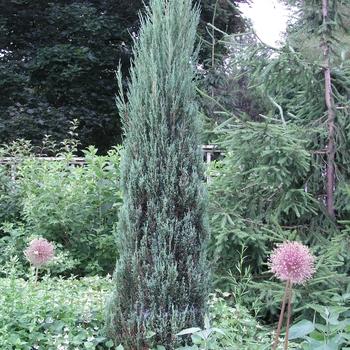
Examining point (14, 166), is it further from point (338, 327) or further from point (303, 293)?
point (338, 327)

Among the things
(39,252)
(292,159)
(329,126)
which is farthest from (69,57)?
(39,252)

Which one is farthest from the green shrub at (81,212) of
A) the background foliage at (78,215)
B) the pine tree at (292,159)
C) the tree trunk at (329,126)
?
the tree trunk at (329,126)

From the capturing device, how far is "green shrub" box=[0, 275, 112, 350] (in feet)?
8.35

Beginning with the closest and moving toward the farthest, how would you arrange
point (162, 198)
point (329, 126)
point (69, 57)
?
point (162, 198)
point (329, 126)
point (69, 57)

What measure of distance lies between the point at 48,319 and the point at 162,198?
938mm

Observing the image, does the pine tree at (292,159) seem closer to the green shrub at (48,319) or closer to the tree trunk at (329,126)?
the tree trunk at (329,126)

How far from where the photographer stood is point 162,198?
2635 mm

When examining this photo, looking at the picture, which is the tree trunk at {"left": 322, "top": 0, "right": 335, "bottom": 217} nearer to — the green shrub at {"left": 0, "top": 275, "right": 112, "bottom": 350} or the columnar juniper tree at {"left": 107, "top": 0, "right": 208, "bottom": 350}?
the columnar juniper tree at {"left": 107, "top": 0, "right": 208, "bottom": 350}

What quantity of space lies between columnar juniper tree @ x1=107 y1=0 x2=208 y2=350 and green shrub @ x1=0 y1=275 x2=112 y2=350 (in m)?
0.20

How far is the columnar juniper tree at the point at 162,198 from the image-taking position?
259 cm

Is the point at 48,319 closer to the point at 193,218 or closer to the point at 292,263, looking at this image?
the point at 193,218

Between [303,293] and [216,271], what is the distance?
3.02ft

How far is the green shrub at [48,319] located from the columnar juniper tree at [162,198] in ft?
0.65

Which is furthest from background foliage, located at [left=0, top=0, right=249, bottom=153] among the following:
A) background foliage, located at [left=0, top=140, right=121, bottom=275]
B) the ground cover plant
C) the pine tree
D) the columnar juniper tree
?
the columnar juniper tree
